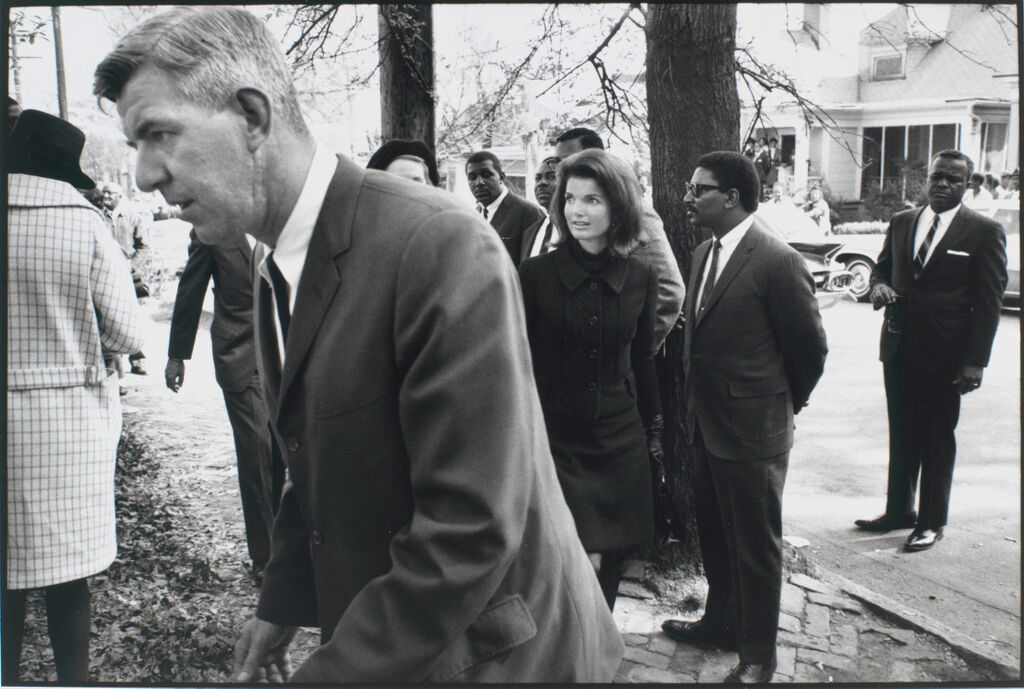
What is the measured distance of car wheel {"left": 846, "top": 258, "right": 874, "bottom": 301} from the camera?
5102mm

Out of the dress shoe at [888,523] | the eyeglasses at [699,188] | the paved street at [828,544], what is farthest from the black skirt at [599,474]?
the dress shoe at [888,523]

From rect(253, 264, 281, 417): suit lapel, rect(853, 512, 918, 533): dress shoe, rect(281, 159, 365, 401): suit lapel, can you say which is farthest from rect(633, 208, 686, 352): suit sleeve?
rect(281, 159, 365, 401): suit lapel

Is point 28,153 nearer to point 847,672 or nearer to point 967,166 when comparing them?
point 847,672

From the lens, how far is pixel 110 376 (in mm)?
3184

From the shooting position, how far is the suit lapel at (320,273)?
155 cm

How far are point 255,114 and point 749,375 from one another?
7.90ft

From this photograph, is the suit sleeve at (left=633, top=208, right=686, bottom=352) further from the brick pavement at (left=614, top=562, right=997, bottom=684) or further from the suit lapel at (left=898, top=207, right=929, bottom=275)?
the suit lapel at (left=898, top=207, right=929, bottom=275)

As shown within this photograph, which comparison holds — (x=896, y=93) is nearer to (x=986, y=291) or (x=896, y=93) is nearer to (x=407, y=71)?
(x=986, y=291)

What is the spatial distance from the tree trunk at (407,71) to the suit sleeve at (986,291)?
2725mm

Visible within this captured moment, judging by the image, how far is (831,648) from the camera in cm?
385

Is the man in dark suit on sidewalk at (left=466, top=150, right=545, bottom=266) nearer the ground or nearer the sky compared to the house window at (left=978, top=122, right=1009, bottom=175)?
nearer the ground

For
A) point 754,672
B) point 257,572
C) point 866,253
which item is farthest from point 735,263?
point 257,572

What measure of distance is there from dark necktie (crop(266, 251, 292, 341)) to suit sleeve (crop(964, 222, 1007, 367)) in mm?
3574

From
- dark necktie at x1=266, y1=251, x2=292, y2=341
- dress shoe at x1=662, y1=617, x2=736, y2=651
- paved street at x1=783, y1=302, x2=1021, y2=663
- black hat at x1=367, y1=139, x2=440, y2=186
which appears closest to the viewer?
dark necktie at x1=266, y1=251, x2=292, y2=341
